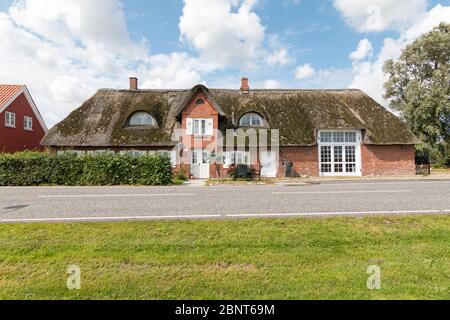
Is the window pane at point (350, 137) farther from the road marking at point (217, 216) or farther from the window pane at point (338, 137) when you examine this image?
the road marking at point (217, 216)

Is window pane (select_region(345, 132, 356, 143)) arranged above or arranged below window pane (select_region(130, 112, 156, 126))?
below

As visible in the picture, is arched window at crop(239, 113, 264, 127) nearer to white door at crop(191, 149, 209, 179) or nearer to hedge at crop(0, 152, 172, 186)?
white door at crop(191, 149, 209, 179)

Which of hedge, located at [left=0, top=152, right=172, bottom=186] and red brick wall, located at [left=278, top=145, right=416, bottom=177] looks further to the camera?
red brick wall, located at [left=278, top=145, right=416, bottom=177]

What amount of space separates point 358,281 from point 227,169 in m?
18.4

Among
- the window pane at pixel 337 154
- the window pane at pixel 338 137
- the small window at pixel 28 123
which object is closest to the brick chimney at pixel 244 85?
the window pane at pixel 338 137

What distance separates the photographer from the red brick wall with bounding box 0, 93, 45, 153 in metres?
23.7

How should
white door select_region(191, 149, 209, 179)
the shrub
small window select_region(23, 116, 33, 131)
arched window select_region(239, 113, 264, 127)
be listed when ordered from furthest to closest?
small window select_region(23, 116, 33, 131) < arched window select_region(239, 113, 264, 127) < white door select_region(191, 149, 209, 179) < the shrub

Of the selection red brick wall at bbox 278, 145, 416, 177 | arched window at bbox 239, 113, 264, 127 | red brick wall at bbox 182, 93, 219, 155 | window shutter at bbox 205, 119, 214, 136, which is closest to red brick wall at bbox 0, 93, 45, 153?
red brick wall at bbox 182, 93, 219, 155

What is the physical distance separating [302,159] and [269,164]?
2.71m

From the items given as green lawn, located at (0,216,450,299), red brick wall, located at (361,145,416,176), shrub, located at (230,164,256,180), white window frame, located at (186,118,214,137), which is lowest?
green lawn, located at (0,216,450,299)

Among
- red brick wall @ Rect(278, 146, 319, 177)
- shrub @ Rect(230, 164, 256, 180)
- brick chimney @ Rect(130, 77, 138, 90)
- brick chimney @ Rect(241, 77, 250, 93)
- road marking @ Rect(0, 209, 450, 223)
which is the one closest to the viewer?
road marking @ Rect(0, 209, 450, 223)

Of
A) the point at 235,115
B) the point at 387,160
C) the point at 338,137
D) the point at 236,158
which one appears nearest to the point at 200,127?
the point at 235,115

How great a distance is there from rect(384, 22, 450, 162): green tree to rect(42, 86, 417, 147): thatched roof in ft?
28.3

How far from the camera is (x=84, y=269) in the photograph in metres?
3.76
